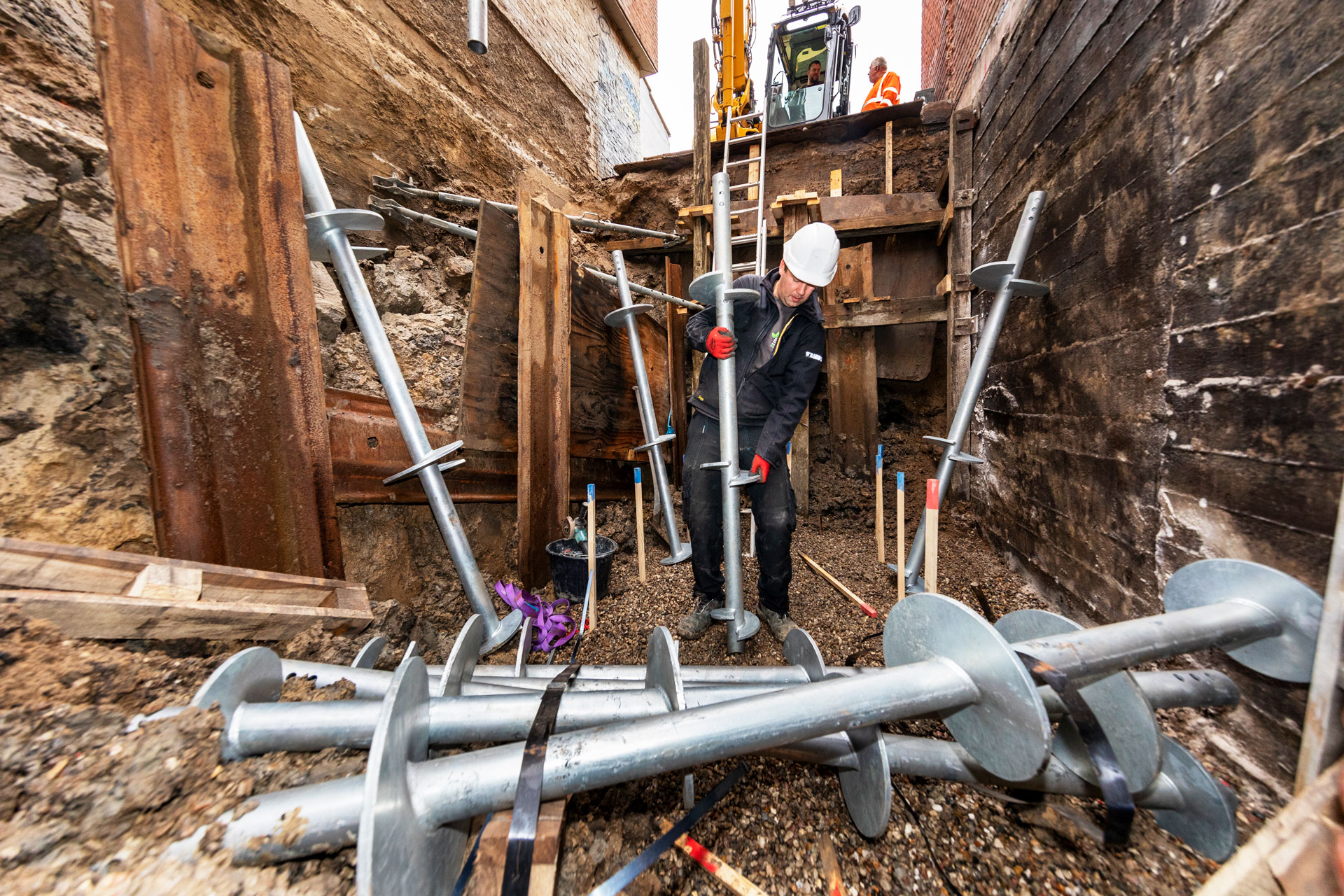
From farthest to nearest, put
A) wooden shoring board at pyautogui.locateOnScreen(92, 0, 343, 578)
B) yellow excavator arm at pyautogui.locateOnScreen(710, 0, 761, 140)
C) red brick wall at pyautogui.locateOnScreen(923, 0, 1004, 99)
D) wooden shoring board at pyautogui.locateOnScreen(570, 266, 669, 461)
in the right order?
yellow excavator arm at pyautogui.locateOnScreen(710, 0, 761, 140) < red brick wall at pyautogui.locateOnScreen(923, 0, 1004, 99) < wooden shoring board at pyautogui.locateOnScreen(570, 266, 669, 461) < wooden shoring board at pyautogui.locateOnScreen(92, 0, 343, 578)

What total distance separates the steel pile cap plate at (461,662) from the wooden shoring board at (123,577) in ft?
1.82

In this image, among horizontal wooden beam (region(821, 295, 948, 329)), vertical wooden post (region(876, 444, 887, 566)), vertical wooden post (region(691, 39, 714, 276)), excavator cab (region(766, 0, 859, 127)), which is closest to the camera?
vertical wooden post (region(876, 444, 887, 566))

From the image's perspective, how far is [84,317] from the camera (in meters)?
1.38

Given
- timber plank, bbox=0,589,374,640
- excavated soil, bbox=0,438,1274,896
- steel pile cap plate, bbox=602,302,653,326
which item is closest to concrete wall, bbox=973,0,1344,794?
excavated soil, bbox=0,438,1274,896

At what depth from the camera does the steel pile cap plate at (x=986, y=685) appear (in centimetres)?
72

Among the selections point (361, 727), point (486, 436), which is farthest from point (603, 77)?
point (361, 727)

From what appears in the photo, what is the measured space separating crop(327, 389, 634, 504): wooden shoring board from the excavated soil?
1.91ft

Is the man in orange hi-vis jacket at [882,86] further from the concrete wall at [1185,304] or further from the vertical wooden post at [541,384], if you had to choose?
the vertical wooden post at [541,384]

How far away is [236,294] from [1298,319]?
3189 millimetres

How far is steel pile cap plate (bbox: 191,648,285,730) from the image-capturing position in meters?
0.81

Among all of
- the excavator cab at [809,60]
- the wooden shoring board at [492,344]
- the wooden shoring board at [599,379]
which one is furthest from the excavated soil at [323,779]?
the excavator cab at [809,60]

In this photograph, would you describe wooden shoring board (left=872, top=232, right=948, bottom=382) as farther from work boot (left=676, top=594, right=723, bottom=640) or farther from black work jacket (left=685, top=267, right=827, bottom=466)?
work boot (left=676, top=594, right=723, bottom=640)

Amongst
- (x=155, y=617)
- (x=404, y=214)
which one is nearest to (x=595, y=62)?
(x=404, y=214)

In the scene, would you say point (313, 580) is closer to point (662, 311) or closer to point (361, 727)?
point (361, 727)
